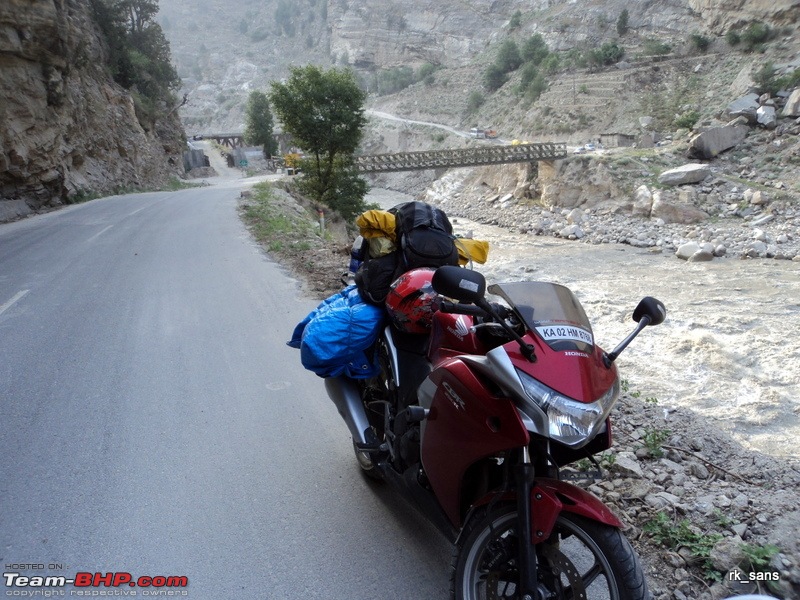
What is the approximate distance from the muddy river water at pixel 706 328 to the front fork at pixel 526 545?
471 cm

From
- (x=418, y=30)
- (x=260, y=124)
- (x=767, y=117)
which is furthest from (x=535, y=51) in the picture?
(x=418, y=30)

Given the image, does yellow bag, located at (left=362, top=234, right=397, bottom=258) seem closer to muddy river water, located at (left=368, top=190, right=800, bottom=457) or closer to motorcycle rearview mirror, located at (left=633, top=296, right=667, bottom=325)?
motorcycle rearview mirror, located at (left=633, top=296, right=667, bottom=325)

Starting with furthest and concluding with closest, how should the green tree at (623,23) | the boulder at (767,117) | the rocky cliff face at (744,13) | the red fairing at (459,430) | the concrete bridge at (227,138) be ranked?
the concrete bridge at (227,138) < the green tree at (623,23) < the rocky cliff face at (744,13) < the boulder at (767,117) < the red fairing at (459,430)

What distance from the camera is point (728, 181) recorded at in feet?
96.5

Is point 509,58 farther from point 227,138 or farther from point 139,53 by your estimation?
point 139,53

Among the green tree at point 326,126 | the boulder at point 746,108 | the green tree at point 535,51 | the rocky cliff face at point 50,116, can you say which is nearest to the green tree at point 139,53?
the rocky cliff face at point 50,116

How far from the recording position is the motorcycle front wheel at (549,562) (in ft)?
6.05

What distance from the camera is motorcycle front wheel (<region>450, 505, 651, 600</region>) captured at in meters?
1.84

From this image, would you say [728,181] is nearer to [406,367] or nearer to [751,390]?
[751,390]

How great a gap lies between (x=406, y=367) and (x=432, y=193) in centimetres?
5195

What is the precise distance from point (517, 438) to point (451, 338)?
673 mm

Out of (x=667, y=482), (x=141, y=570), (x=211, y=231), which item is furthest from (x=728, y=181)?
(x=141, y=570)

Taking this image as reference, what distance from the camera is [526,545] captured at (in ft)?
6.08

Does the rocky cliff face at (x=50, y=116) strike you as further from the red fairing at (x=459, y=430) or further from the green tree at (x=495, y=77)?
the green tree at (x=495, y=77)
